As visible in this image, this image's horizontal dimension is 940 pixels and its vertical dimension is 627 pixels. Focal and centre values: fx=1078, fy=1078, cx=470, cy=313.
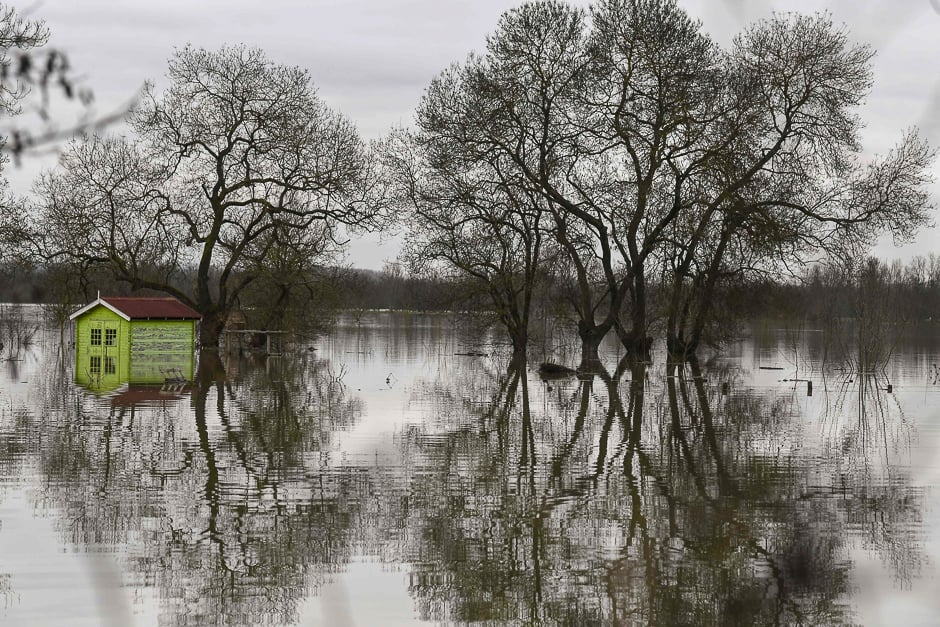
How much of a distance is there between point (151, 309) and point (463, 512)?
121 ft

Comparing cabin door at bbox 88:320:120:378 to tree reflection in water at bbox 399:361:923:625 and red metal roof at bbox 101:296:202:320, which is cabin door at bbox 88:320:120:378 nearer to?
red metal roof at bbox 101:296:202:320

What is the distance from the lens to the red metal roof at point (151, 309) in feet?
149

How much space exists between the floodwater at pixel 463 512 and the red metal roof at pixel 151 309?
20.8 meters

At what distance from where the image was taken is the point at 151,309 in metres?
46.0

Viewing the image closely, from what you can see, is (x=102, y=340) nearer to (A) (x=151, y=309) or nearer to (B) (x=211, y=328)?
(A) (x=151, y=309)

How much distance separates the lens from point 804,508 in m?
12.3

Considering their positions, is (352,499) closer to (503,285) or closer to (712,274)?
(712,274)

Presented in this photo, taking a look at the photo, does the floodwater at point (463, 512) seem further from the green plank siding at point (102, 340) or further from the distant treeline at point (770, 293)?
the green plank siding at point (102, 340)

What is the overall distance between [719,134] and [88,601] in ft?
111

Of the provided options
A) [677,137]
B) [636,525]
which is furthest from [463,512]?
[677,137]

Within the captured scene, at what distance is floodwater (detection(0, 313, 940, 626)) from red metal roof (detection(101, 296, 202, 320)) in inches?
818

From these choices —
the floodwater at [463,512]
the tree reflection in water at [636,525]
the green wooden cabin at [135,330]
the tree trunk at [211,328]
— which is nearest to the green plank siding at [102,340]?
the green wooden cabin at [135,330]

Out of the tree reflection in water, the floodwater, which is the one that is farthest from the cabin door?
the tree reflection in water

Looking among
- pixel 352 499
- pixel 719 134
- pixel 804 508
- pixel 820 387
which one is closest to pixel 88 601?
pixel 352 499
